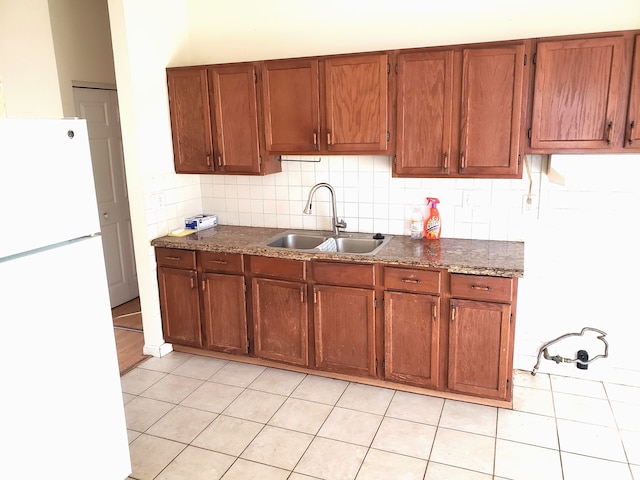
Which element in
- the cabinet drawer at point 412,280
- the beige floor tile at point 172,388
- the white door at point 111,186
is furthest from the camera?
the white door at point 111,186

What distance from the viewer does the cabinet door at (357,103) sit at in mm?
3033

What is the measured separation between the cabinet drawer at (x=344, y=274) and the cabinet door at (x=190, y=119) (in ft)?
3.91

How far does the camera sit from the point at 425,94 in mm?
2953

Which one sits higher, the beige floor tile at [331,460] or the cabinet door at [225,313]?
the cabinet door at [225,313]

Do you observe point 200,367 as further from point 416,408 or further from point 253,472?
point 416,408

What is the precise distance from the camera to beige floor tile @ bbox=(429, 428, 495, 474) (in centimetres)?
243

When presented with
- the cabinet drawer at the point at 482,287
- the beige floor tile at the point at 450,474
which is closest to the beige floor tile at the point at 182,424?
the beige floor tile at the point at 450,474

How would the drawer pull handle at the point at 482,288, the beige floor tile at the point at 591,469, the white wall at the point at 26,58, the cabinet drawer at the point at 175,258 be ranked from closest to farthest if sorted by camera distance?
1. the beige floor tile at the point at 591,469
2. the drawer pull handle at the point at 482,288
3. the cabinet drawer at the point at 175,258
4. the white wall at the point at 26,58

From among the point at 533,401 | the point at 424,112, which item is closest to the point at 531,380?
the point at 533,401

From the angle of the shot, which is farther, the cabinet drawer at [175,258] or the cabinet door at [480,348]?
the cabinet drawer at [175,258]

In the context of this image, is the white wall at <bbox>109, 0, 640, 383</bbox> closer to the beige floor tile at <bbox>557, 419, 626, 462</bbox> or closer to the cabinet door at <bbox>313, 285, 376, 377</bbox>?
the beige floor tile at <bbox>557, 419, 626, 462</bbox>

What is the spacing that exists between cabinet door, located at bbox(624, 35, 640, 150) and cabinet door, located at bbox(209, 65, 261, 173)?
7.30 ft

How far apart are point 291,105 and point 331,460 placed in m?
2.18

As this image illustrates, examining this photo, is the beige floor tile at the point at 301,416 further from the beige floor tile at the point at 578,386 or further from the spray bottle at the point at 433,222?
the beige floor tile at the point at 578,386
